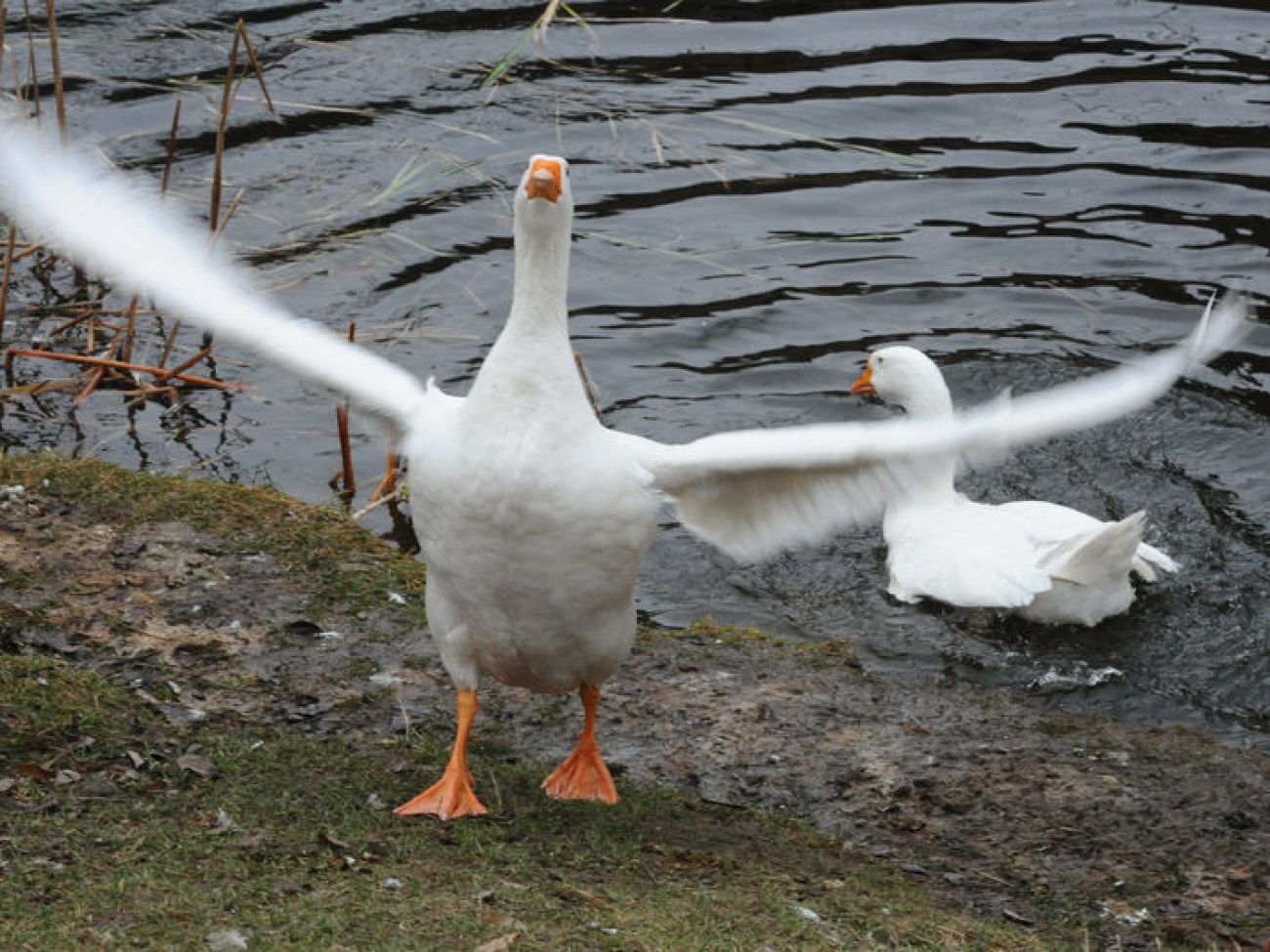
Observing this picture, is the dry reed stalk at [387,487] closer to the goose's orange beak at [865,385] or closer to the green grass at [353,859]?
the goose's orange beak at [865,385]

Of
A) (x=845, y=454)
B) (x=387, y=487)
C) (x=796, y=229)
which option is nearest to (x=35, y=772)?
(x=845, y=454)

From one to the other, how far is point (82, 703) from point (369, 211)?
6.50m

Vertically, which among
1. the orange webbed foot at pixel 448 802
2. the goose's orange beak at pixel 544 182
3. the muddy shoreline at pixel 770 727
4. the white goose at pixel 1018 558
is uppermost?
the goose's orange beak at pixel 544 182

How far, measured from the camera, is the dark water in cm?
773

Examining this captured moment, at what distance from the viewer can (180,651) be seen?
5547 mm

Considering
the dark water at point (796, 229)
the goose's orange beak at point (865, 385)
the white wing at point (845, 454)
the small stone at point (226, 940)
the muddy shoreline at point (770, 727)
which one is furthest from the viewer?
the goose's orange beak at point (865, 385)

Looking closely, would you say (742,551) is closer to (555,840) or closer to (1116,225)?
(555,840)

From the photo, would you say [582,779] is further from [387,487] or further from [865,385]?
[865,385]

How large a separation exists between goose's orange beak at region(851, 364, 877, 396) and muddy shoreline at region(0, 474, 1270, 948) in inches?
102

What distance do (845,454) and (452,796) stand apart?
1.53 meters

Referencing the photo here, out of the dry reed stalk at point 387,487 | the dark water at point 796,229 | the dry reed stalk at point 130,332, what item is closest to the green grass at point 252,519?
the dark water at point 796,229

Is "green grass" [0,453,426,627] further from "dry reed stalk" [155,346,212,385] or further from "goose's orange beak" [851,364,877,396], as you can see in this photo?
"goose's orange beak" [851,364,877,396]

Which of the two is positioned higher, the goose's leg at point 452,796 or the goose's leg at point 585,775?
the goose's leg at point 452,796

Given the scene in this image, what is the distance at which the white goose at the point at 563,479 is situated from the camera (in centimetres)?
444
